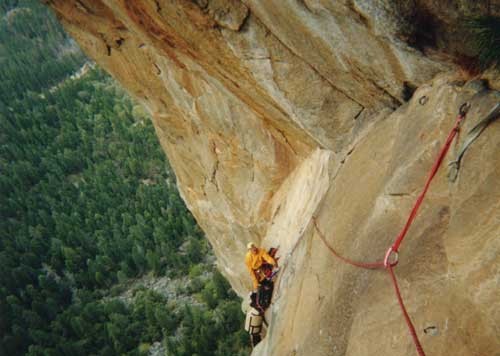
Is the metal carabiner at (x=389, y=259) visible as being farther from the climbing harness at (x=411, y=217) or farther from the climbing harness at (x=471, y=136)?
the climbing harness at (x=471, y=136)

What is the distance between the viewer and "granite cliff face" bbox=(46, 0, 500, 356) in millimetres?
3580

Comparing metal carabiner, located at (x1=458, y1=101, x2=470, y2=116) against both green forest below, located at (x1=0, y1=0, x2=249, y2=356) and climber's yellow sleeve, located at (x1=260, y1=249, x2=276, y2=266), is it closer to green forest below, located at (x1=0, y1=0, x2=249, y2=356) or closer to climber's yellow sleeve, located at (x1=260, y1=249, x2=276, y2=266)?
climber's yellow sleeve, located at (x1=260, y1=249, x2=276, y2=266)

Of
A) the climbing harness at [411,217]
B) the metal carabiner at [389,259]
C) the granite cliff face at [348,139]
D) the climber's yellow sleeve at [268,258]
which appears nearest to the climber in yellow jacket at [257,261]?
the climber's yellow sleeve at [268,258]

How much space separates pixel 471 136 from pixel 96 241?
31.0 meters

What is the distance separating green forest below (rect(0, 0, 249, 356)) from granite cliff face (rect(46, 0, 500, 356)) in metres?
13.6

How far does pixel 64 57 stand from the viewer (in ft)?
200

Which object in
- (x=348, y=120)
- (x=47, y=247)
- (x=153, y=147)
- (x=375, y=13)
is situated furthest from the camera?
(x=153, y=147)

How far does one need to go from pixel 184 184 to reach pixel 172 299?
15.3 m

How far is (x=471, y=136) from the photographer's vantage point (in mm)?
3725

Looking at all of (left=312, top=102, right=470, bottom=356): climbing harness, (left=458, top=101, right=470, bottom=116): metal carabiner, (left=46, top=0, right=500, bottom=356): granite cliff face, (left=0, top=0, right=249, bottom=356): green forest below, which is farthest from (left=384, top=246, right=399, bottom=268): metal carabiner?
(left=0, top=0, right=249, bottom=356): green forest below

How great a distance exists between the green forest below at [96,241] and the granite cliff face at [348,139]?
1361 centimetres

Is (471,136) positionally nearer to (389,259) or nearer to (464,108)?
(464,108)

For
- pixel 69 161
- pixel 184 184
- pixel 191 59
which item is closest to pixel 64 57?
pixel 69 161

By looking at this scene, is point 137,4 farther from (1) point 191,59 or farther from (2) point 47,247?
(2) point 47,247
